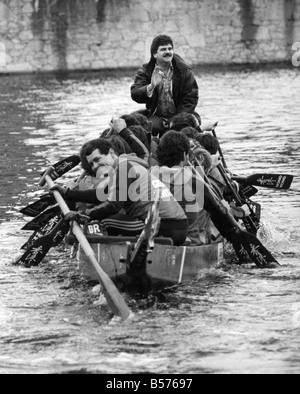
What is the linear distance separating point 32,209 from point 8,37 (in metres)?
26.5

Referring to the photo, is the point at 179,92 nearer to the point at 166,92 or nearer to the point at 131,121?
the point at 166,92

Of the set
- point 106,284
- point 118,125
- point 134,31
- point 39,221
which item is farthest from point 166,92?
point 134,31

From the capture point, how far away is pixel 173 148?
10.0 metres

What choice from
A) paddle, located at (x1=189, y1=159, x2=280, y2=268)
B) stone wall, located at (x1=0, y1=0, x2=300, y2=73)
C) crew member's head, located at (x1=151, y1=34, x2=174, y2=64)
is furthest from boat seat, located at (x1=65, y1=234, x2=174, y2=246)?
stone wall, located at (x1=0, y1=0, x2=300, y2=73)

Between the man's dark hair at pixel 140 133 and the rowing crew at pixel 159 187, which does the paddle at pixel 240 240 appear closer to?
the rowing crew at pixel 159 187

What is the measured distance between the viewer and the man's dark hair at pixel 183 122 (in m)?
12.4

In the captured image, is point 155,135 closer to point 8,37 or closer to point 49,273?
point 49,273

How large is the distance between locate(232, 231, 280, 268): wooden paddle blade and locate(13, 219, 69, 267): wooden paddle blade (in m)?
1.51

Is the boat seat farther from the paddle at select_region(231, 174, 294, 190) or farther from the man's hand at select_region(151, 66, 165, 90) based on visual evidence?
the man's hand at select_region(151, 66, 165, 90)

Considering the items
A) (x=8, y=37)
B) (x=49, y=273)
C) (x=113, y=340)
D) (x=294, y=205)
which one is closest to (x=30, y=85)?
(x=8, y=37)

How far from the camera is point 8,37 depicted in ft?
124

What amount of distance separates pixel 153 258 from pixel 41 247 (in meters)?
1.97

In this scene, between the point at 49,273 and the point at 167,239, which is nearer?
the point at 167,239

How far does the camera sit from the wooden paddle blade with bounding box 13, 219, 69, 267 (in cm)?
1094
